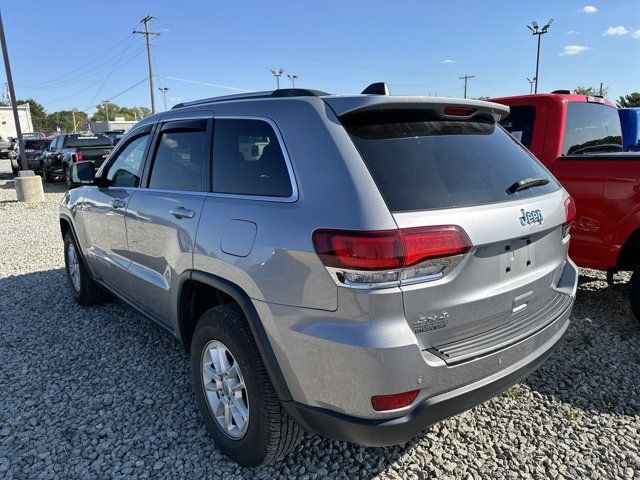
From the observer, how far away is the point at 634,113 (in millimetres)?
6281

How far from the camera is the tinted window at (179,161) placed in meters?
2.83

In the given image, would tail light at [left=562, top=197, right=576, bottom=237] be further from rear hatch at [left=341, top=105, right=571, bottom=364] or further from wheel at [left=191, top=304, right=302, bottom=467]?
wheel at [left=191, top=304, right=302, bottom=467]

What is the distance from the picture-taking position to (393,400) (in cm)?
186

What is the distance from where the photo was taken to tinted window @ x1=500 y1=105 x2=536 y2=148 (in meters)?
4.50

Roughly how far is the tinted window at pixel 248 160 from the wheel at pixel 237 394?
→ 62 cm

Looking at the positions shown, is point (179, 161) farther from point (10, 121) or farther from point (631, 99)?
point (10, 121)

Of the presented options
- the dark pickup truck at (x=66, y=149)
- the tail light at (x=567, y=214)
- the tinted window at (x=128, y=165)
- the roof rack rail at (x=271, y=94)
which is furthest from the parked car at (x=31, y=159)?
the tail light at (x=567, y=214)

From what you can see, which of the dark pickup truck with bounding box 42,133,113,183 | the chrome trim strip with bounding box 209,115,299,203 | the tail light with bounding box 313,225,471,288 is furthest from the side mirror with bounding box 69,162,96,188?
the dark pickup truck with bounding box 42,133,113,183

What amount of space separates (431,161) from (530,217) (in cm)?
55

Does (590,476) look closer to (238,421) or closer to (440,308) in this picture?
(440,308)

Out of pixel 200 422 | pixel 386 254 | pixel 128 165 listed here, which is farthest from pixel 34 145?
pixel 386 254

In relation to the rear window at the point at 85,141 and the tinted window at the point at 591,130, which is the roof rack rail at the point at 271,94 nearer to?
the tinted window at the point at 591,130

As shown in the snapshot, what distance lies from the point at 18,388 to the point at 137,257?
1.24 m

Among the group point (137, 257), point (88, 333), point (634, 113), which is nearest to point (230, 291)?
point (137, 257)
